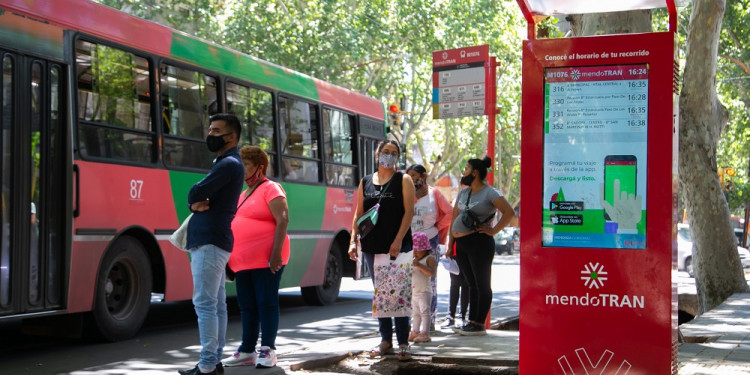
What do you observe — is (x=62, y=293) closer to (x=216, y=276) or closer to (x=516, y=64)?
Answer: (x=216, y=276)

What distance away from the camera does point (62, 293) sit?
8609mm

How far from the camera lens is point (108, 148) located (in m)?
9.52

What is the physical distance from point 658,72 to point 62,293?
5.27 metres

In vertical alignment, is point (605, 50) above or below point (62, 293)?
above

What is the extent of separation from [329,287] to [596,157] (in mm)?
9083

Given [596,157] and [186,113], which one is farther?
[186,113]

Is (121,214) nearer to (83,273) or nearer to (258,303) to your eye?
(83,273)

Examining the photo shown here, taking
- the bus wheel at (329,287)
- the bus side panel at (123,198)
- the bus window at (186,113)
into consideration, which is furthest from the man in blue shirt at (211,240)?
the bus wheel at (329,287)

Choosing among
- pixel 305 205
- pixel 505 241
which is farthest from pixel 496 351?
pixel 505 241

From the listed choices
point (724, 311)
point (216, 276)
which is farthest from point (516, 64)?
point (216, 276)

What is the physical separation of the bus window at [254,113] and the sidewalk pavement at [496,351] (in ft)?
11.0

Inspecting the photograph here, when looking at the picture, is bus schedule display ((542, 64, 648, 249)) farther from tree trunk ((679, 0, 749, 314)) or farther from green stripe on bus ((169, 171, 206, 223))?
tree trunk ((679, 0, 749, 314))

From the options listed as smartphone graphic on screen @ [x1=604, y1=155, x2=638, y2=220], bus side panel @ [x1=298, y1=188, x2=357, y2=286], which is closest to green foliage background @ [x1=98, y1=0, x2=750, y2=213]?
bus side panel @ [x1=298, y1=188, x2=357, y2=286]

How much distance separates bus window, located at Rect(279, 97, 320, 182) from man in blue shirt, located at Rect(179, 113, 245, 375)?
6292 millimetres
